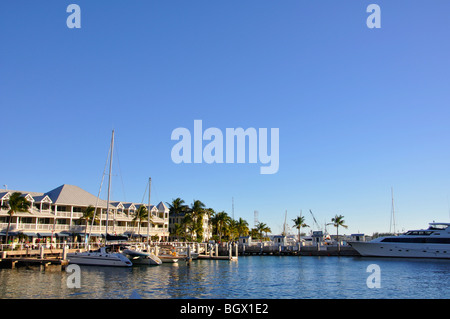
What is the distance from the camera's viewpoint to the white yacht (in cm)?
4925

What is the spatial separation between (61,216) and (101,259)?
2568 cm

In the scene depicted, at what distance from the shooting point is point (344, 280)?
1638 inches

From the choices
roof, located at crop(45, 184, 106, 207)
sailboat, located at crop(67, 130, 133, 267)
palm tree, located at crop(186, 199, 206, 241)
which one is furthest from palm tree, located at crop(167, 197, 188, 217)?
sailboat, located at crop(67, 130, 133, 267)

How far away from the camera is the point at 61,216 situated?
7062cm

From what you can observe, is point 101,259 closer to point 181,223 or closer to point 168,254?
point 168,254

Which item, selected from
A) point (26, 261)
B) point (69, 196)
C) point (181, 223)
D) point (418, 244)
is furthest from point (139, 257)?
point (418, 244)

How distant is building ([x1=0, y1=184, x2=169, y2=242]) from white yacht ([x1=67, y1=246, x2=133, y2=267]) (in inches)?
284

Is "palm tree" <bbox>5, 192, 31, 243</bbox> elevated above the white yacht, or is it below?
above

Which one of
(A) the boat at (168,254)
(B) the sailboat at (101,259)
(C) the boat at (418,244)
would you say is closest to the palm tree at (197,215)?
(A) the boat at (168,254)

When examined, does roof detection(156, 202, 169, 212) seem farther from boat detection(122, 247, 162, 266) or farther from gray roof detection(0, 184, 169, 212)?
boat detection(122, 247, 162, 266)

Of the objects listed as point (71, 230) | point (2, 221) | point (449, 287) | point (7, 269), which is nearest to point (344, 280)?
point (449, 287)

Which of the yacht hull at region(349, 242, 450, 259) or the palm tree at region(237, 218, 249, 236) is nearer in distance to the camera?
the yacht hull at region(349, 242, 450, 259)

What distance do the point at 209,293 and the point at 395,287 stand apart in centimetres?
1854

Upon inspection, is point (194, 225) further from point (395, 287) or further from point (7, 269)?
point (395, 287)
